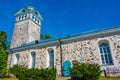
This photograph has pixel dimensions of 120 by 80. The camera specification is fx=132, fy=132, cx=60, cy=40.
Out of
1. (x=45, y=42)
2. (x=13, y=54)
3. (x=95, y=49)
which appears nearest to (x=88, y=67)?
(x=95, y=49)

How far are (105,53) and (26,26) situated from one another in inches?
814

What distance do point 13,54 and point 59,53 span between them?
9.67 meters

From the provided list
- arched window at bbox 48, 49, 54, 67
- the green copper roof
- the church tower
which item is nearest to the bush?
arched window at bbox 48, 49, 54, 67

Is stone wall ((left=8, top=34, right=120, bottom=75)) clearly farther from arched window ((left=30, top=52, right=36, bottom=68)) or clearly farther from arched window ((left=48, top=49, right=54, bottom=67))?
arched window ((left=30, top=52, right=36, bottom=68))

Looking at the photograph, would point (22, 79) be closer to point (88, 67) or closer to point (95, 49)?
point (88, 67)

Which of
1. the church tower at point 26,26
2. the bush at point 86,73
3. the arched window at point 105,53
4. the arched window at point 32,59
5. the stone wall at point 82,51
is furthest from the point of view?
the church tower at point 26,26

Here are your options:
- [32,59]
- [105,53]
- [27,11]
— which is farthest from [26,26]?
[105,53]

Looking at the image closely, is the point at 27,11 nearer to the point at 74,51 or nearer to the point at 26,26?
the point at 26,26

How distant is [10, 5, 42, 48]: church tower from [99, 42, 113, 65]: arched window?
701 inches

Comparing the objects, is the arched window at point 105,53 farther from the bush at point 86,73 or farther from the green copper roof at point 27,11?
the green copper roof at point 27,11

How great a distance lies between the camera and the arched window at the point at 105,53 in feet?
50.6

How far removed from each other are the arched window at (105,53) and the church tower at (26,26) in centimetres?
1781

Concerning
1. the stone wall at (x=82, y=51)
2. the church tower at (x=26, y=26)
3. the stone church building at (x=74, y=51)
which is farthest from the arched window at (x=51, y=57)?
the church tower at (x=26, y=26)

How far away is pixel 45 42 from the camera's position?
Result: 794 inches
